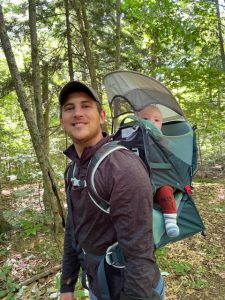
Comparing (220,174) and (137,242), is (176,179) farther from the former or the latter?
(220,174)

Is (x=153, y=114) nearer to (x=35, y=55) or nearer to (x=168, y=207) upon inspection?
(x=168, y=207)

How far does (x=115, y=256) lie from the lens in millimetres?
1661

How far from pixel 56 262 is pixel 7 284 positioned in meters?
0.85

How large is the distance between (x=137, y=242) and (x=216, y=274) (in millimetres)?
3776

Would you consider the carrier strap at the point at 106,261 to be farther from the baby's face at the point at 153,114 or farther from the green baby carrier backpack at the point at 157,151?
the baby's face at the point at 153,114

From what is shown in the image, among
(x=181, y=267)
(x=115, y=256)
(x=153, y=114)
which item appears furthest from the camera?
(x=181, y=267)

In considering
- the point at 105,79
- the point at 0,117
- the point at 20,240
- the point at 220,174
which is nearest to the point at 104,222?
the point at 105,79

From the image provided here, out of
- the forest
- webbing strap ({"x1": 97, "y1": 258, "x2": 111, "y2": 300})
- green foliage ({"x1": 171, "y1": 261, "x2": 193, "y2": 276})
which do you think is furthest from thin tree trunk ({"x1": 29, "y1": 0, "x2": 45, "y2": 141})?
webbing strap ({"x1": 97, "y1": 258, "x2": 111, "y2": 300})

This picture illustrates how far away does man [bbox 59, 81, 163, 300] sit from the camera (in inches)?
59.5

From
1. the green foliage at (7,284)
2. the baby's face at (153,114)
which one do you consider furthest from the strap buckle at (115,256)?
the green foliage at (7,284)

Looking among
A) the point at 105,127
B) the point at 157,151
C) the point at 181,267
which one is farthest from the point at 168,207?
the point at 105,127

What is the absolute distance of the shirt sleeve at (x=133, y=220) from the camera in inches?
59.2

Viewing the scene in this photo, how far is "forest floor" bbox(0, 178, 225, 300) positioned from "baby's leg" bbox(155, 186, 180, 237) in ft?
7.75

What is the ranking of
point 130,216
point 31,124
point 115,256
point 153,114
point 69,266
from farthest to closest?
point 31,124 < point 153,114 < point 69,266 < point 115,256 < point 130,216
